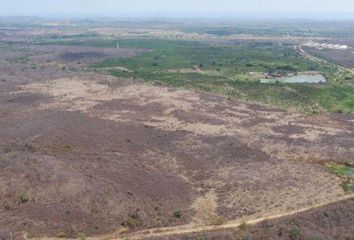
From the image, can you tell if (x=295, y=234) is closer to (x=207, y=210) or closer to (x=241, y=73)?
(x=207, y=210)

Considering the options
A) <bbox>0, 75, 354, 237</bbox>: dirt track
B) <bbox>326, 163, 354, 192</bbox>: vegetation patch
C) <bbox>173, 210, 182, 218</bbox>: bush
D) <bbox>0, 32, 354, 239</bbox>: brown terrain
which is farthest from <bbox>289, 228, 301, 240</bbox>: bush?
<bbox>326, 163, 354, 192</bbox>: vegetation patch

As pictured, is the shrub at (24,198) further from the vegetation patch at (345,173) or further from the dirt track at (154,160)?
the vegetation patch at (345,173)

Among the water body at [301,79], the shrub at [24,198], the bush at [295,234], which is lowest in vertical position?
the water body at [301,79]

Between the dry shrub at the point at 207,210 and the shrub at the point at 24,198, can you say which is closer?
the dry shrub at the point at 207,210

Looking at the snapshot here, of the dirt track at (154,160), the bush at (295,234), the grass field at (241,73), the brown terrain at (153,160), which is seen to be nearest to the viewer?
the bush at (295,234)

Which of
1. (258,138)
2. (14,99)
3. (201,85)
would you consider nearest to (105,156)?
(258,138)

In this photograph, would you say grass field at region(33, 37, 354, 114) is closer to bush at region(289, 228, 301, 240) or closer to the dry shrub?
the dry shrub

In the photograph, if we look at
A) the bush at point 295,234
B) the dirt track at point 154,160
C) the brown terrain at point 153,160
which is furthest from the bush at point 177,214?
the bush at point 295,234

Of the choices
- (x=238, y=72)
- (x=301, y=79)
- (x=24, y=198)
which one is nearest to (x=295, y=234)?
(x=24, y=198)
